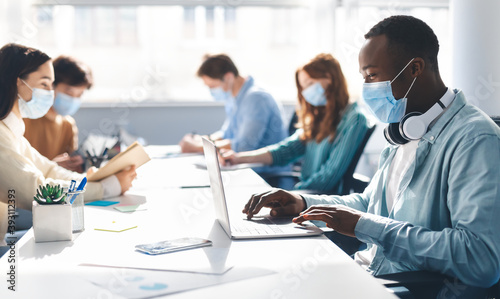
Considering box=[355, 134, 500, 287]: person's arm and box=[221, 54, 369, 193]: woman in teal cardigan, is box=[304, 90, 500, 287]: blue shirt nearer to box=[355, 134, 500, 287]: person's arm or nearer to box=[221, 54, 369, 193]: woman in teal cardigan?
box=[355, 134, 500, 287]: person's arm

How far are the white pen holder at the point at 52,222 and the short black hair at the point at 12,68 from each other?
2.03ft

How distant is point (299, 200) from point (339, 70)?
3.94 feet

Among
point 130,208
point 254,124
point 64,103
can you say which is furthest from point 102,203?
point 254,124

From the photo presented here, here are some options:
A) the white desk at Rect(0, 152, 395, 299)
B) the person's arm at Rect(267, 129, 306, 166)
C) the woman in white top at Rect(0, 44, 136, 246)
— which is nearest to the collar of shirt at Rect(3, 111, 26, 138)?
the woman in white top at Rect(0, 44, 136, 246)

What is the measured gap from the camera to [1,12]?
4.69m

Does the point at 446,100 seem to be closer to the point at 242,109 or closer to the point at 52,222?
the point at 52,222

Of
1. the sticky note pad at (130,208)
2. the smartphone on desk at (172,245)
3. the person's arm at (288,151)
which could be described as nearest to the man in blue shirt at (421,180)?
the smartphone on desk at (172,245)

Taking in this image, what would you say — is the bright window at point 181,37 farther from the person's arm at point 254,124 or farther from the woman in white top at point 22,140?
the woman in white top at point 22,140

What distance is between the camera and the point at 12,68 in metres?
1.90

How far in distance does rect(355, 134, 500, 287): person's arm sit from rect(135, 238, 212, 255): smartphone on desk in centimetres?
49

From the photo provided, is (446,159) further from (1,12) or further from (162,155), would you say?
(1,12)

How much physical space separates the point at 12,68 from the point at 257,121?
1.88m

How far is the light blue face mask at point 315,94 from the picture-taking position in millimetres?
2691

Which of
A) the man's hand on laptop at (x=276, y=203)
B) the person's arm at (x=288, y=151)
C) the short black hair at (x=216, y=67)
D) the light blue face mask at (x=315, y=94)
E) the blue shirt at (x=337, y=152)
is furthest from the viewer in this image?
the short black hair at (x=216, y=67)
